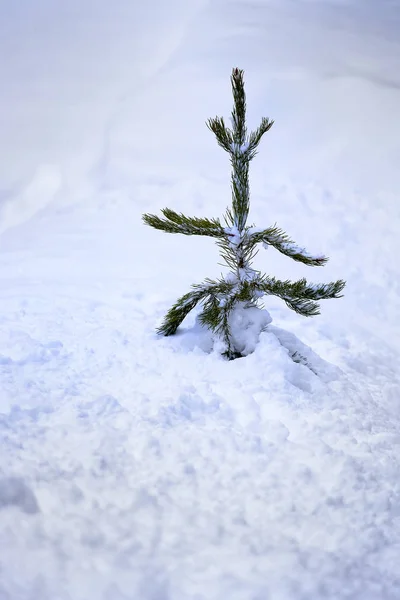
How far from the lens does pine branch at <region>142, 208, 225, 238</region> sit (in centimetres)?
544

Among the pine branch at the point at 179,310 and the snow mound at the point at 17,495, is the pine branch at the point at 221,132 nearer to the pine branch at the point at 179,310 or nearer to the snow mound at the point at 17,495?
the pine branch at the point at 179,310

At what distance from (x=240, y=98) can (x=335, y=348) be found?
3.05 metres

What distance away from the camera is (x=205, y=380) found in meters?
5.21

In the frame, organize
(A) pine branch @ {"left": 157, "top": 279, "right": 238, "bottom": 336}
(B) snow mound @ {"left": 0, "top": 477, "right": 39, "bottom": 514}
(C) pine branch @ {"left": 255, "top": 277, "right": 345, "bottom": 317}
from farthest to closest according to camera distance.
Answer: (A) pine branch @ {"left": 157, "top": 279, "right": 238, "bottom": 336} < (C) pine branch @ {"left": 255, "top": 277, "right": 345, "bottom": 317} < (B) snow mound @ {"left": 0, "top": 477, "right": 39, "bottom": 514}

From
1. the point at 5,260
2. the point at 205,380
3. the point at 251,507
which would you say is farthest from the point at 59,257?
the point at 251,507

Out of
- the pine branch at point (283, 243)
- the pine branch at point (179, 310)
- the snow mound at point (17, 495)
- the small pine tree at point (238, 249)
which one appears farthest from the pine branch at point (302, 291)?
the snow mound at point (17, 495)

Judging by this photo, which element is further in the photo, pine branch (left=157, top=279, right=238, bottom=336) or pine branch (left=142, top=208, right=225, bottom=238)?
pine branch (left=157, top=279, right=238, bottom=336)

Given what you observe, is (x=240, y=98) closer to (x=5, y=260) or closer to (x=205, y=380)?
(x=205, y=380)

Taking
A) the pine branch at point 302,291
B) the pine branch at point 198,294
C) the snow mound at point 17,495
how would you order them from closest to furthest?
the snow mound at point 17,495, the pine branch at point 302,291, the pine branch at point 198,294

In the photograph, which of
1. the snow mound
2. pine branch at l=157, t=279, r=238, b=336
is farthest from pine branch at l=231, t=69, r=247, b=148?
the snow mound

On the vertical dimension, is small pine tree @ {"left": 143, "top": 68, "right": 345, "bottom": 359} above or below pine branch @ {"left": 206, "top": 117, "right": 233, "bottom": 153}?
below

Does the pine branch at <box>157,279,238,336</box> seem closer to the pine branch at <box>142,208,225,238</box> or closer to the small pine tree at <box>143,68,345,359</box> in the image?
the small pine tree at <box>143,68,345,359</box>

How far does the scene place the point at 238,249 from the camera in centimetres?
554

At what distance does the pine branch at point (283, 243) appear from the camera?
17.4ft
